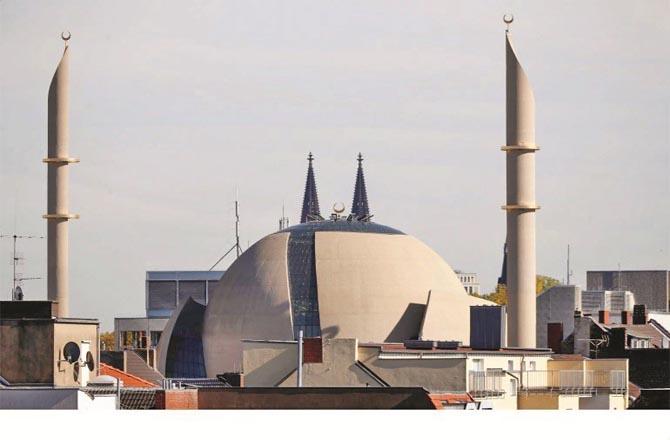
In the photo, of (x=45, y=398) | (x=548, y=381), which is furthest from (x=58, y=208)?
(x=45, y=398)

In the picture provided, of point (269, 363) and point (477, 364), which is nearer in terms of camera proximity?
point (477, 364)

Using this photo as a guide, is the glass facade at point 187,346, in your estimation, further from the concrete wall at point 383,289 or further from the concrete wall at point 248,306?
the concrete wall at point 383,289

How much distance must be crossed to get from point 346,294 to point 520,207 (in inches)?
464

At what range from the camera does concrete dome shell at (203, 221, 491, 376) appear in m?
81.4

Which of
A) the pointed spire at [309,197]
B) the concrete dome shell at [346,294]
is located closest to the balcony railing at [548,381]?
the concrete dome shell at [346,294]

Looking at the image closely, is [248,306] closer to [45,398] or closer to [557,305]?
[557,305]

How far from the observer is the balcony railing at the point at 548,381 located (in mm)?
50812

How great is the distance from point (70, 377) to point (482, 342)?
21938mm

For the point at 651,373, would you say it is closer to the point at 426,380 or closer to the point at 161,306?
the point at 426,380

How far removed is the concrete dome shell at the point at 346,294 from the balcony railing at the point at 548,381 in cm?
2403

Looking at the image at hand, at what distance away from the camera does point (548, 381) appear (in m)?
55.8

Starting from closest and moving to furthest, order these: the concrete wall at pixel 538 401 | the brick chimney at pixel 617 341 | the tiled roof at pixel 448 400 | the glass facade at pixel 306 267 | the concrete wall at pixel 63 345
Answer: the tiled roof at pixel 448 400 < the concrete wall at pixel 63 345 < the concrete wall at pixel 538 401 < the brick chimney at pixel 617 341 < the glass facade at pixel 306 267

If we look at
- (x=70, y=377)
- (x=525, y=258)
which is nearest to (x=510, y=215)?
(x=525, y=258)

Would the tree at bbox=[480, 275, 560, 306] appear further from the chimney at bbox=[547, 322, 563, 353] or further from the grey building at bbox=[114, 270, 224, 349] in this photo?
the chimney at bbox=[547, 322, 563, 353]
